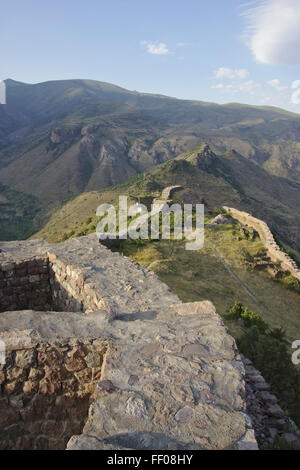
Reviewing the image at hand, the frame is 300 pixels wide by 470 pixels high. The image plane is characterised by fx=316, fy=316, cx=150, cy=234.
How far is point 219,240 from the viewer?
19.7 m

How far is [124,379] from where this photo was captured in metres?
3.24

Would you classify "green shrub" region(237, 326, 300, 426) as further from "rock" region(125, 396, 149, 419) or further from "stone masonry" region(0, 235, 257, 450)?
"rock" region(125, 396, 149, 419)

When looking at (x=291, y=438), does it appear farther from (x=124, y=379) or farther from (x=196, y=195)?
(x=196, y=195)

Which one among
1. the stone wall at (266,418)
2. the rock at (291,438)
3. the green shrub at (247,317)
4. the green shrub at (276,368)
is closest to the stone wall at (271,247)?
the green shrub at (247,317)

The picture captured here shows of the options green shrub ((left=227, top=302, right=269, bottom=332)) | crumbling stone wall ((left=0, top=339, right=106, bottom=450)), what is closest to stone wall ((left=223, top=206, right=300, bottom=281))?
green shrub ((left=227, top=302, right=269, bottom=332))

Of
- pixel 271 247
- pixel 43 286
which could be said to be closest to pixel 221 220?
pixel 271 247

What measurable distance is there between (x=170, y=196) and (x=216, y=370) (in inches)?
1087

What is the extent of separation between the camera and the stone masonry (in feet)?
8.93

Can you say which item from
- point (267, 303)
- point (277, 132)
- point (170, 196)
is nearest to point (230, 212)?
point (170, 196)

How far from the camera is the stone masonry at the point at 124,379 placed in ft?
8.93

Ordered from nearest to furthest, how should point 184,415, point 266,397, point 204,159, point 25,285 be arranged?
point 184,415 < point 266,397 < point 25,285 < point 204,159

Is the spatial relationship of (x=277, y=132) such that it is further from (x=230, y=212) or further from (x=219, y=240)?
(x=219, y=240)

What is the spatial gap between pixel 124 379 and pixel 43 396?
0.96 metres

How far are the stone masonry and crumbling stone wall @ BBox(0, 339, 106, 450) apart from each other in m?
0.01
